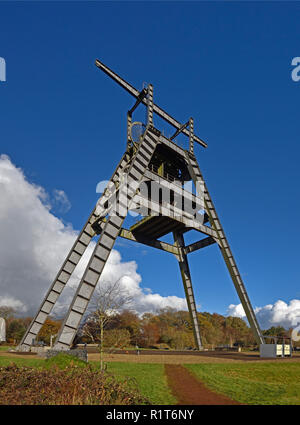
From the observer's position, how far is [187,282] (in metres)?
30.8

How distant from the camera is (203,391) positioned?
9.73 metres

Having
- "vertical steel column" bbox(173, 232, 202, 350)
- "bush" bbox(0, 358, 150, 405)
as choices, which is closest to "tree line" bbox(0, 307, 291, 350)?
"vertical steel column" bbox(173, 232, 202, 350)

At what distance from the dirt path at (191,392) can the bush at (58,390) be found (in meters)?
2.06

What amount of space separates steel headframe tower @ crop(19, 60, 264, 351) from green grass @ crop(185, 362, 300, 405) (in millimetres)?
7817

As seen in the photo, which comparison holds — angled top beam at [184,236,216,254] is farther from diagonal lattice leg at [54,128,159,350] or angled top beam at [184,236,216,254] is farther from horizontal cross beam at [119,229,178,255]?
diagonal lattice leg at [54,128,159,350]

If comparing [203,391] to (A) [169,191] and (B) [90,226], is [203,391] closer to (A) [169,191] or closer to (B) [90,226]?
(B) [90,226]

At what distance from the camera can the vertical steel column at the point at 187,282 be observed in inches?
1172

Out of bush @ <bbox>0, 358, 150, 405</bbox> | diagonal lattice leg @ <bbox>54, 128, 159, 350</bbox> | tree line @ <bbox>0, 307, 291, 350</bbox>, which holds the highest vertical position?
diagonal lattice leg @ <bbox>54, 128, 159, 350</bbox>

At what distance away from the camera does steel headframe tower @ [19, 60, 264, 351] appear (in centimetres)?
1805

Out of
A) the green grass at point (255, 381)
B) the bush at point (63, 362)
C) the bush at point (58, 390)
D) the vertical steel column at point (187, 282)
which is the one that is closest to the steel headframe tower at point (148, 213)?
the vertical steel column at point (187, 282)

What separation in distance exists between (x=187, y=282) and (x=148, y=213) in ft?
32.0

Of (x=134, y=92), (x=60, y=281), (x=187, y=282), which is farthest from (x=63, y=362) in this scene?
(x=134, y=92)

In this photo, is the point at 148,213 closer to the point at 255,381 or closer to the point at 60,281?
the point at 60,281
